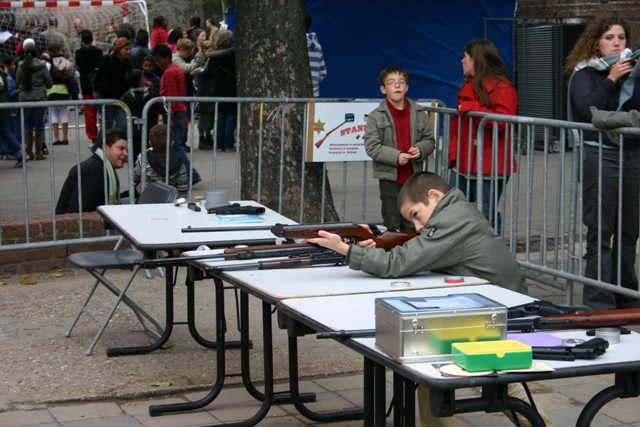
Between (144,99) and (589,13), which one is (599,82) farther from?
(589,13)

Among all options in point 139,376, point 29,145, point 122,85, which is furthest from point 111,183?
point 29,145

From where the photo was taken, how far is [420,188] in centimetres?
457

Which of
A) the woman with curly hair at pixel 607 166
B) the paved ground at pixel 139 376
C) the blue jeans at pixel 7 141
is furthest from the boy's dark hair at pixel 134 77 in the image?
the woman with curly hair at pixel 607 166

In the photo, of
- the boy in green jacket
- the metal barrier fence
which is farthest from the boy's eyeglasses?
the boy in green jacket

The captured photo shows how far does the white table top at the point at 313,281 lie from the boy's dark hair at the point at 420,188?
1.14ft

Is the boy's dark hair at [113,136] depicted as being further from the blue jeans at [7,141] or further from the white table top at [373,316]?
the blue jeans at [7,141]

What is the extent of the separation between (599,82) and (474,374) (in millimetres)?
4208

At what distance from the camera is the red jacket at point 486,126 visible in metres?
7.55

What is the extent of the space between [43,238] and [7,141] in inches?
264

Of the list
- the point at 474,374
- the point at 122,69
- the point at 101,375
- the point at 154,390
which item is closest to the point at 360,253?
the point at 474,374

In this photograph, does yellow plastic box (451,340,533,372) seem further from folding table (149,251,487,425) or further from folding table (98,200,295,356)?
folding table (98,200,295,356)

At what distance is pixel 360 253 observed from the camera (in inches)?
172

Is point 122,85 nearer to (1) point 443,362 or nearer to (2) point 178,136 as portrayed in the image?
(2) point 178,136

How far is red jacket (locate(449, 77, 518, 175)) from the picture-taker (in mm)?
7551
